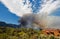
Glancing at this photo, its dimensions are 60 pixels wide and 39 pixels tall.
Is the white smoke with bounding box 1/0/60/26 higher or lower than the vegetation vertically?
higher

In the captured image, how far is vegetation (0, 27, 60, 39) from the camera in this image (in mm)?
2787

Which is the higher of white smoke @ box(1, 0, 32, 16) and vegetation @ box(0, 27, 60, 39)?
white smoke @ box(1, 0, 32, 16)

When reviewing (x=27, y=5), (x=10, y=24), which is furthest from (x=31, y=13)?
(x=10, y=24)

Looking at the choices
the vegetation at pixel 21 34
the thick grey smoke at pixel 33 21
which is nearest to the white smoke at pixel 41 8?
the thick grey smoke at pixel 33 21

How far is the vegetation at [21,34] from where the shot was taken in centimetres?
279

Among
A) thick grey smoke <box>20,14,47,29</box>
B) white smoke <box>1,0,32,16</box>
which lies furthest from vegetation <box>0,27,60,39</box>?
white smoke <box>1,0,32,16</box>

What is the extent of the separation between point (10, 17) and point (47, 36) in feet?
1.84

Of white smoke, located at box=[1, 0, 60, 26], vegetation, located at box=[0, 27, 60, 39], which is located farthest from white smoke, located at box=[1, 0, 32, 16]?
vegetation, located at box=[0, 27, 60, 39]

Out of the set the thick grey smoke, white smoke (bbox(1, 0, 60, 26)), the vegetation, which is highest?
white smoke (bbox(1, 0, 60, 26))

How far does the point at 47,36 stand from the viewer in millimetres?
2783

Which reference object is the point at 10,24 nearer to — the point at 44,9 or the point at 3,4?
the point at 3,4

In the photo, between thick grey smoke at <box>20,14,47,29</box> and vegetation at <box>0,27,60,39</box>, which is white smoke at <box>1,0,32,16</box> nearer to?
thick grey smoke at <box>20,14,47,29</box>

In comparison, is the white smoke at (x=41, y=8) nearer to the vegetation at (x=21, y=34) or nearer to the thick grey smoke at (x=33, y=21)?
A: the thick grey smoke at (x=33, y=21)

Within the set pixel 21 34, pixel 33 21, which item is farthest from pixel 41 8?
pixel 21 34
